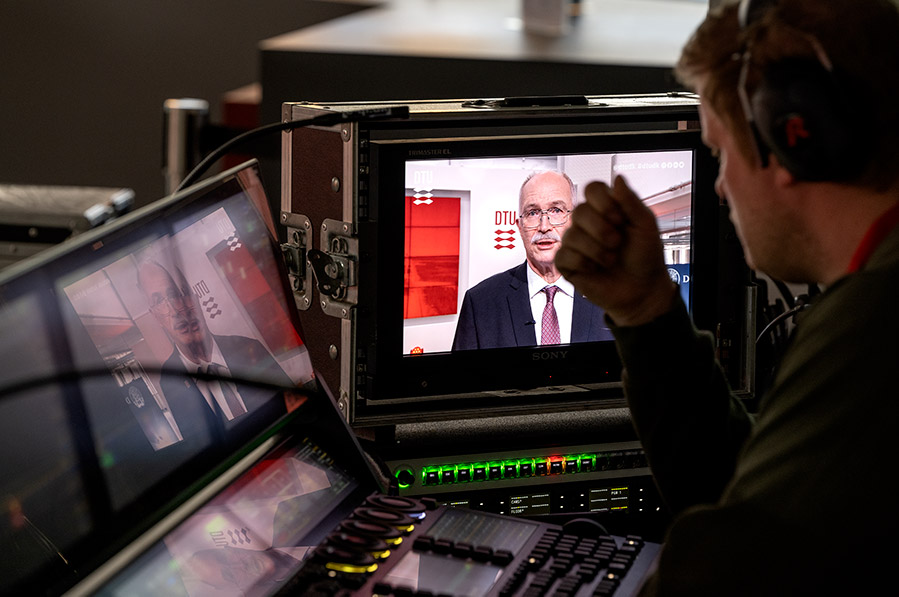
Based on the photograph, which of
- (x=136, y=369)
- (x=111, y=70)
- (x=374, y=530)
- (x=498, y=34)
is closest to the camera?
(x=136, y=369)

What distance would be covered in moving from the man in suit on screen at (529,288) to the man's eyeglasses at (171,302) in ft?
1.35

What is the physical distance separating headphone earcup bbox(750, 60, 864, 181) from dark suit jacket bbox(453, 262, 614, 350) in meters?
0.54

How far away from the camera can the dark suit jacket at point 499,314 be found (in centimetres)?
130

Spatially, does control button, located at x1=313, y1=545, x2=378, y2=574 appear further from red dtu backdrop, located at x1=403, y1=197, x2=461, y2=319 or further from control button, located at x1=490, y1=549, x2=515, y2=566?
red dtu backdrop, located at x1=403, y1=197, x2=461, y2=319

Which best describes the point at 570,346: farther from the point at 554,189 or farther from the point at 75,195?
the point at 75,195

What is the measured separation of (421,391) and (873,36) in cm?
72

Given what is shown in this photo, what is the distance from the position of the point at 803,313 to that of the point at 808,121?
0.14 m

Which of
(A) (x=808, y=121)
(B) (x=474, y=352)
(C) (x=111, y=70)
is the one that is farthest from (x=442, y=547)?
(C) (x=111, y=70)

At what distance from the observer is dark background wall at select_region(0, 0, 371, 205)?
3664 mm

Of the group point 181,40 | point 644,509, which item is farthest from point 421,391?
point 181,40

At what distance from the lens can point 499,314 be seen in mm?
1322

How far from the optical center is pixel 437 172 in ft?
4.13

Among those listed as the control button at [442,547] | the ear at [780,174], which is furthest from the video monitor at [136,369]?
the ear at [780,174]

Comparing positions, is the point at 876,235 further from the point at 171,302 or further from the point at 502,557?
the point at 171,302
